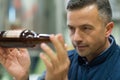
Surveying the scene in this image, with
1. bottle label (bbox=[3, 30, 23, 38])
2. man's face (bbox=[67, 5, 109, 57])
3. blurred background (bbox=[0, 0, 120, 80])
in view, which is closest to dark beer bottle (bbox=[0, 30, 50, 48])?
bottle label (bbox=[3, 30, 23, 38])

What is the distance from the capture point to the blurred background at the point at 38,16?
404 cm

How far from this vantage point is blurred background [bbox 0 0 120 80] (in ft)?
13.2

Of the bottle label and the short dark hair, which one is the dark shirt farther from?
the bottle label

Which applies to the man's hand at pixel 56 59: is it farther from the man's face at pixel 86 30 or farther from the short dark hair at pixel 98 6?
the short dark hair at pixel 98 6

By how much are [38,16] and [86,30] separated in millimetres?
2978

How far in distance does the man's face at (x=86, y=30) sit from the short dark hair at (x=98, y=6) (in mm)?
20

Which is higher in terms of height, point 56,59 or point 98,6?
point 98,6

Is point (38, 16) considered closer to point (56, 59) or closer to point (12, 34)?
point (12, 34)

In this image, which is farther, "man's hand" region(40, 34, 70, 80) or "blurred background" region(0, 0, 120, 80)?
"blurred background" region(0, 0, 120, 80)

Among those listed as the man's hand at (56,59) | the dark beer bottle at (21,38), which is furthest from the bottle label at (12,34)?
the man's hand at (56,59)

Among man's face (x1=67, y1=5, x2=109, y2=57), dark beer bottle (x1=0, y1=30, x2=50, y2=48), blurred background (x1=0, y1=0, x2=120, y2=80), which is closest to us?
dark beer bottle (x1=0, y1=30, x2=50, y2=48)

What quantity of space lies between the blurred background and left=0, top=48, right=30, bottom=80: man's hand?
216 centimetres

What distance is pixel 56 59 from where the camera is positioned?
1.13 meters

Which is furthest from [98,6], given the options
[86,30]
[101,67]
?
[101,67]
